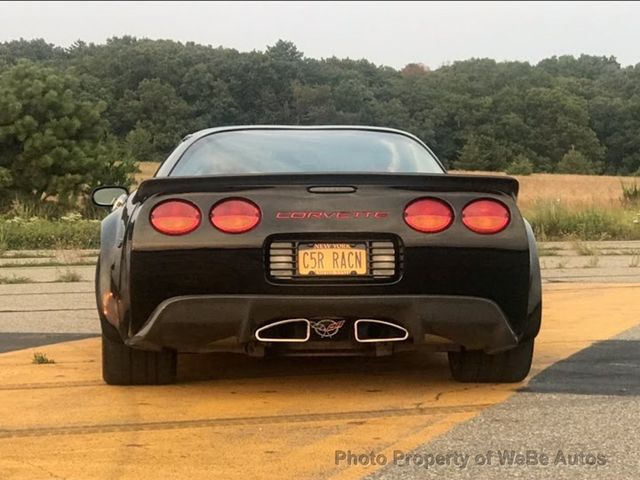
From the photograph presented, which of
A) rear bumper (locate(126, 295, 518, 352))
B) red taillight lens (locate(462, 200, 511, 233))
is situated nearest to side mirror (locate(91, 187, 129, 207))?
rear bumper (locate(126, 295, 518, 352))

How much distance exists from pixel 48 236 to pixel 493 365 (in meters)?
12.2

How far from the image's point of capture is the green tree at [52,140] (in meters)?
30.8

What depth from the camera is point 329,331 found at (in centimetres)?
438

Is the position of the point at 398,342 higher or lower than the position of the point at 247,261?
lower

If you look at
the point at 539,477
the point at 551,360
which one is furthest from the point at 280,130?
the point at 539,477

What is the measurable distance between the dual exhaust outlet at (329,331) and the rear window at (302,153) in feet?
2.82

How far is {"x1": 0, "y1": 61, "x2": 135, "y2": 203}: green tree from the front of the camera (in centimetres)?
3084

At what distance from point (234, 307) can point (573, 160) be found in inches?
3376

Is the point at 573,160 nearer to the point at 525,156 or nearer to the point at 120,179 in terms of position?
the point at 525,156

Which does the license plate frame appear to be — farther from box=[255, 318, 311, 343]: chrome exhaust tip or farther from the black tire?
the black tire

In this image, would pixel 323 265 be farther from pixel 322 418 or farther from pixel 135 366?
pixel 135 366

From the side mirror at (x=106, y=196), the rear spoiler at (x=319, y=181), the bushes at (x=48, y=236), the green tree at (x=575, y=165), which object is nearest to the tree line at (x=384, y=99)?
the green tree at (x=575, y=165)

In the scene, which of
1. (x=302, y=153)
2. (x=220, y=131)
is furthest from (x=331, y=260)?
(x=220, y=131)

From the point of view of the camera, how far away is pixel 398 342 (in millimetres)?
4426
